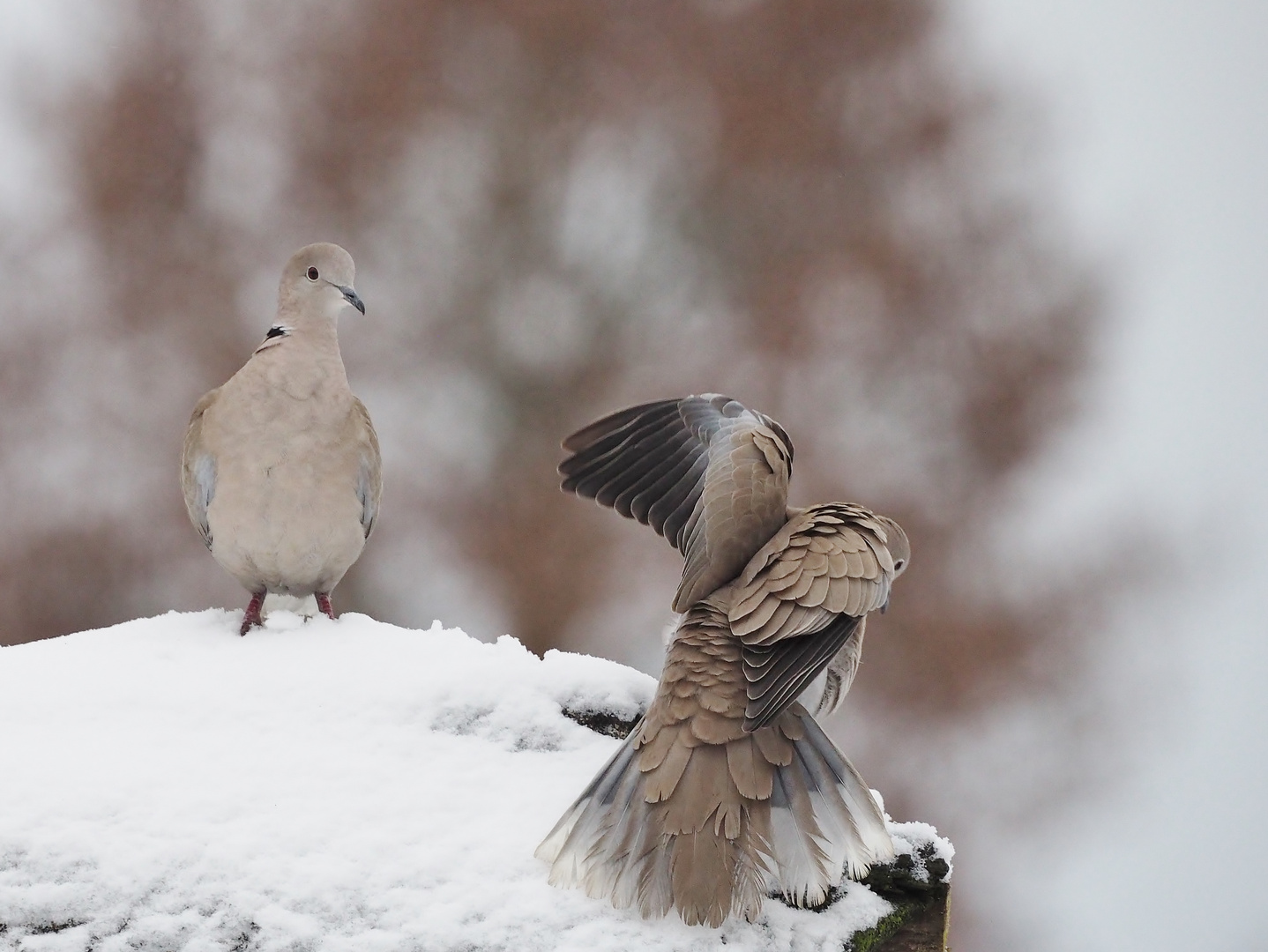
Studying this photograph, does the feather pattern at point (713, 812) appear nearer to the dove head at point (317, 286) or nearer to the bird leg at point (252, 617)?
the bird leg at point (252, 617)

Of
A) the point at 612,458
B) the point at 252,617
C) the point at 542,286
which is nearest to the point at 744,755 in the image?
the point at 612,458

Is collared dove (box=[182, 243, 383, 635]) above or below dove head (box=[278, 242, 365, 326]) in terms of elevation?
below

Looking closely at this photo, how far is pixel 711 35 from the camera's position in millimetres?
9250

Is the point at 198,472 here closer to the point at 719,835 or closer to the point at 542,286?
the point at 719,835

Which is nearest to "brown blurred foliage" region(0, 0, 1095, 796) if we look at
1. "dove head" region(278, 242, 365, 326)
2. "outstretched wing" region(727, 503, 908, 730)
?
"dove head" region(278, 242, 365, 326)

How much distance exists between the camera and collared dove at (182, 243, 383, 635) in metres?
3.51

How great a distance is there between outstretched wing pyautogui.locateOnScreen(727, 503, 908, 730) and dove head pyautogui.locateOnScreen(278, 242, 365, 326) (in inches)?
67.2

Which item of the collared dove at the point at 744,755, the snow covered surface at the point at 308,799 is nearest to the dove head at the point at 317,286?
the snow covered surface at the point at 308,799

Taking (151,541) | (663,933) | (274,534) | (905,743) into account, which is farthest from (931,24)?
(663,933)

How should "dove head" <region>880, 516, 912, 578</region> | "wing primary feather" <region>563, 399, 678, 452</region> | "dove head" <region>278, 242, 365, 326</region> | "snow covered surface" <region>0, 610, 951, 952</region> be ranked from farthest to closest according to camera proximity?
"dove head" <region>278, 242, 365, 326</region>
"wing primary feather" <region>563, 399, 678, 452</region>
"dove head" <region>880, 516, 912, 578</region>
"snow covered surface" <region>0, 610, 951, 952</region>

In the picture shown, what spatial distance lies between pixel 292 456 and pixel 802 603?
1699 millimetres

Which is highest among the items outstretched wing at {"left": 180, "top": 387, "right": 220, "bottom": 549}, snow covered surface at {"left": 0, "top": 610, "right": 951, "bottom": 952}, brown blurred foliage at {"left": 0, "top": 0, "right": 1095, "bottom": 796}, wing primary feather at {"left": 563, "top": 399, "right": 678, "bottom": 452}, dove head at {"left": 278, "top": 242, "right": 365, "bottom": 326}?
brown blurred foliage at {"left": 0, "top": 0, "right": 1095, "bottom": 796}

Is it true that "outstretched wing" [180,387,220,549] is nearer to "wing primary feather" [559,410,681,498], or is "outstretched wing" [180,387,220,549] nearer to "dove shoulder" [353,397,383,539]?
"dove shoulder" [353,397,383,539]

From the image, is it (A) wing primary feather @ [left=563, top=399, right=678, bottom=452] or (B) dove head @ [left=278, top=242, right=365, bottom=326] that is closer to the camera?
(A) wing primary feather @ [left=563, top=399, right=678, bottom=452]
